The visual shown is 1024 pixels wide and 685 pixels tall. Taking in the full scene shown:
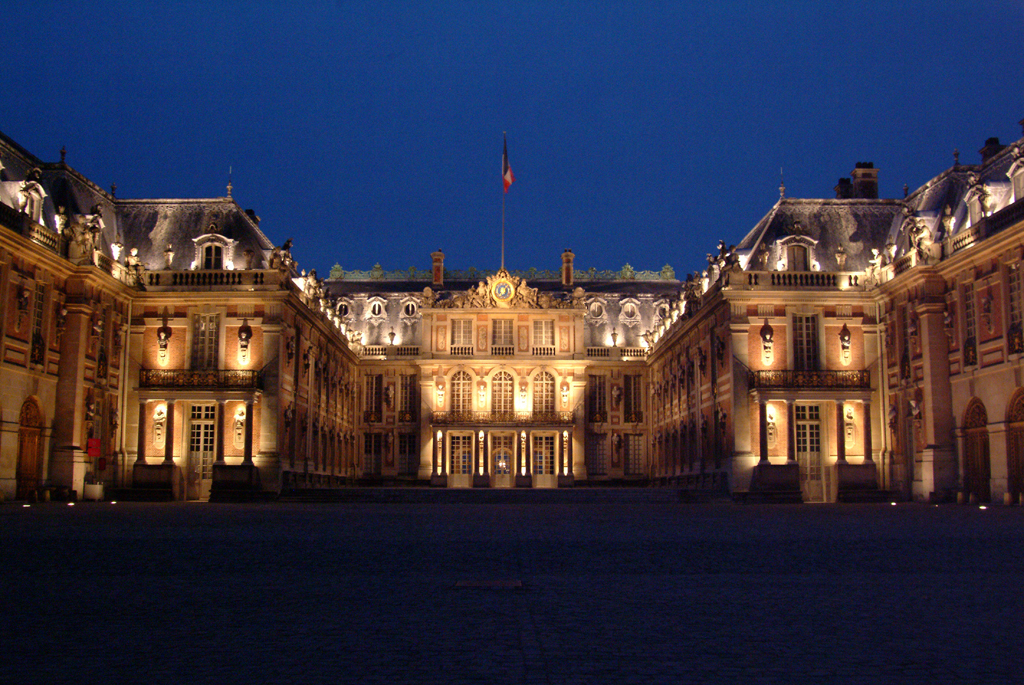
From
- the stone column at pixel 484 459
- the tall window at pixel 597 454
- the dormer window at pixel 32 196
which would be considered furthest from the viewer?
the tall window at pixel 597 454

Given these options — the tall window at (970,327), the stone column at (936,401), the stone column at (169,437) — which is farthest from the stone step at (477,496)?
the tall window at (970,327)

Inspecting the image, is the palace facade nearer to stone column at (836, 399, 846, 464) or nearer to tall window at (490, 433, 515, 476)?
stone column at (836, 399, 846, 464)

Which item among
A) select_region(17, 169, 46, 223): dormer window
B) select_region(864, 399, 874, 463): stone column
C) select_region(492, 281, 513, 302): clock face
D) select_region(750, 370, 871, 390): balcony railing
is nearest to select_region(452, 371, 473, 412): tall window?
select_region(492, 281, 513, 302): clock face

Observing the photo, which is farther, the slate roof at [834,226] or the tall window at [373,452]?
the tall window at [373,452]

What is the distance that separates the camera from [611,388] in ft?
186

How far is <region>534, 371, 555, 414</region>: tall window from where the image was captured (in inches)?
2195

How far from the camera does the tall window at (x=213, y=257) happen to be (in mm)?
39250

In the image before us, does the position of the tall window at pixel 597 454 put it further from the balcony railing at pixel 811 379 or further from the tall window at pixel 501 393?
the balcony railing at pixel 811 379

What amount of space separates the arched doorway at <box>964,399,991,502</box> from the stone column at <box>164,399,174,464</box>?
91.9 feet

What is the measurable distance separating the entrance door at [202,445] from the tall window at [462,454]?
19.2 meters

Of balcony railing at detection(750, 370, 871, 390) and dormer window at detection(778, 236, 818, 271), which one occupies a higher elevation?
dormer window at detection(778, 236, 818, 271)

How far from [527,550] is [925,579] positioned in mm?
5255

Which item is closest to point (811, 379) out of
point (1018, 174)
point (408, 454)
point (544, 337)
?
point (1018, 174)

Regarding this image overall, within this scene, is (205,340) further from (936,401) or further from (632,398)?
(936,401)
